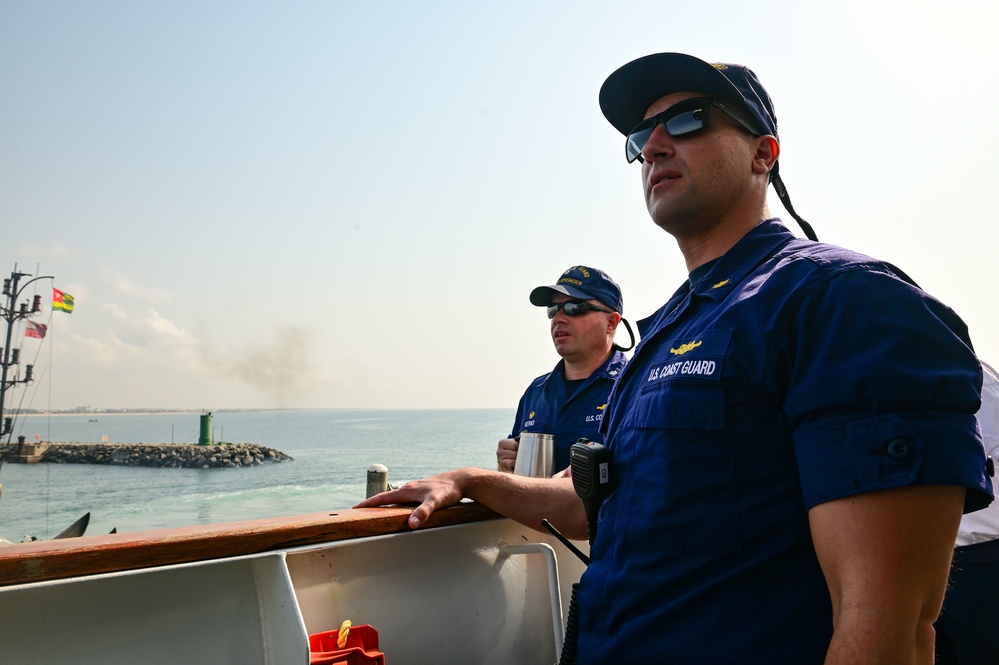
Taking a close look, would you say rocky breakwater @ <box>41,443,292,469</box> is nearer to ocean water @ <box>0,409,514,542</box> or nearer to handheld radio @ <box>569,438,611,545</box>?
ocean water @ <box>0,409,514,542</box>

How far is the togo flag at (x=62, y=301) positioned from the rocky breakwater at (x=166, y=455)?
24.1 m

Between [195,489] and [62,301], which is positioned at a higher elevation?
[62,301]

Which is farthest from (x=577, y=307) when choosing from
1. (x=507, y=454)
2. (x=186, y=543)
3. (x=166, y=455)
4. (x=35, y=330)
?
(x=166, y=455)

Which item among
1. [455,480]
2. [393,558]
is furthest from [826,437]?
[393,558]

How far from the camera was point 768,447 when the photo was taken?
3.75 ft

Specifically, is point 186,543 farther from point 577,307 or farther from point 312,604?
point 577,307

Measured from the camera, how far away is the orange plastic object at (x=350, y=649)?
1741 millimetres

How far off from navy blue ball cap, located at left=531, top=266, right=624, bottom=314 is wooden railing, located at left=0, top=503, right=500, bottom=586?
2.45 m

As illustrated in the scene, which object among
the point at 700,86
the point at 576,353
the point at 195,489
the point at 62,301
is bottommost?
the point at 195,489

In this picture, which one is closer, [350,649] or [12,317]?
[350,649]

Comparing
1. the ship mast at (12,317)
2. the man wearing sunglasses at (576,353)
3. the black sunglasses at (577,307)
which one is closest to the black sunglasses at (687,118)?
the man wearing sunglasses at (576,353)

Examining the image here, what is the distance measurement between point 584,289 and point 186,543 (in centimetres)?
313

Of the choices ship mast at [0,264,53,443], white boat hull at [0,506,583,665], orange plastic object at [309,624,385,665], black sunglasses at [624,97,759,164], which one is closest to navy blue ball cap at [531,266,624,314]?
white boat hull at [0,506,583,665]

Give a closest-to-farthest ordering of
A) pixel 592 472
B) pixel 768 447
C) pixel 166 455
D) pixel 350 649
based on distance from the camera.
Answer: pixel 768 447
pixel 592 472
pixel 350 649
pixel 166 455
